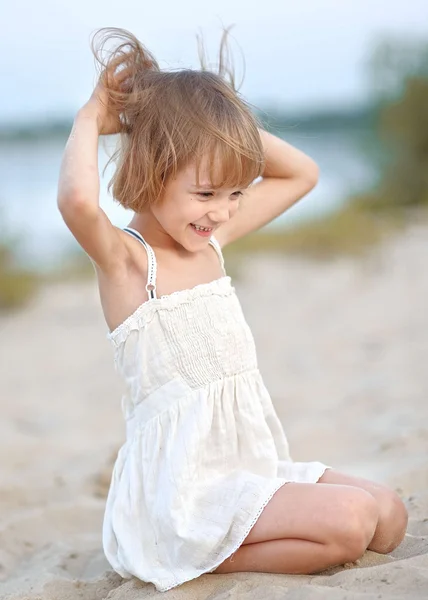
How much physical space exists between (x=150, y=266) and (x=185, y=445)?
47 centimetres

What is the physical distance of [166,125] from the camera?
7.41 ft

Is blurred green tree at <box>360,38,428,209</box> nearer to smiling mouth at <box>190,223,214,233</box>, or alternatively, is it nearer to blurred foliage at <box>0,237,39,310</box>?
blurred foliage at <box>0,237,39,310</box>

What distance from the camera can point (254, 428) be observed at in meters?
2.31

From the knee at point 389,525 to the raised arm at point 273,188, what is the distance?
88 centimetres

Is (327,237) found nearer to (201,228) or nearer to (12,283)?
(12,283)

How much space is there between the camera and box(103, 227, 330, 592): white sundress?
7.09 ft

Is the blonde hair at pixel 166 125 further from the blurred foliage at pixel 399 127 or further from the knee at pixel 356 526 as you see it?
the blurred foliage at pixel 399 127

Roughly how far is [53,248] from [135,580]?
21.1 feet

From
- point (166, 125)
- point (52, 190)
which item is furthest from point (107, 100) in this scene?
point (52, 190)

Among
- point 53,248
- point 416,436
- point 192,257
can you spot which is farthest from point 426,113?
point 192,257

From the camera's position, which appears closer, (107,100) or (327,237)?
(107,100)

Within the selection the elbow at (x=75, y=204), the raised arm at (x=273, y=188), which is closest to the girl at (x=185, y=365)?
the elbow at (x=75, y=204)

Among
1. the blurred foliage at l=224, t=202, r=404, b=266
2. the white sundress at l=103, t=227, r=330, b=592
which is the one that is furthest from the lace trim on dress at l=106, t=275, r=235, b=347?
the blurred foliage at l=224, t=202, r=404, b=266

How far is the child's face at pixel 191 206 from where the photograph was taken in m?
2.25
